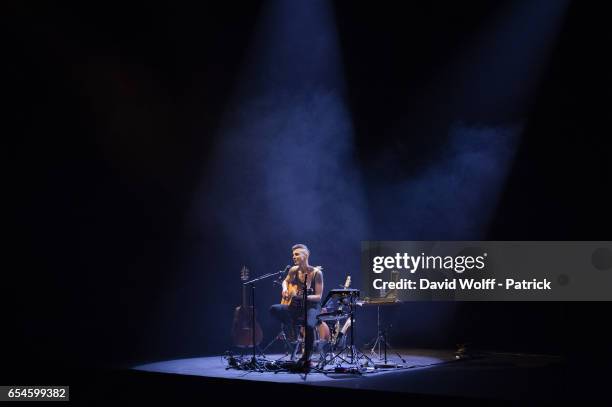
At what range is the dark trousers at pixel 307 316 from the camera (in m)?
6.99

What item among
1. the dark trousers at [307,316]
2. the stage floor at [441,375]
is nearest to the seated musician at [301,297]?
the dark trousers at [307,316]

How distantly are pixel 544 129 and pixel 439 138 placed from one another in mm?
1456

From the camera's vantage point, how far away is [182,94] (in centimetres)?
950

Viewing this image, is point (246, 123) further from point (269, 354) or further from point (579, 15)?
point (579, 15)

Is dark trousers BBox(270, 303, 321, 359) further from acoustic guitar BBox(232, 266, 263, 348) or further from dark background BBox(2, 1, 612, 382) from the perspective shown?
dark background BBox(2, 1, 612, 382)

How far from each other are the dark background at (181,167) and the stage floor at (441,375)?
98 centimetres

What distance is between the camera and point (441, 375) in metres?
6.73

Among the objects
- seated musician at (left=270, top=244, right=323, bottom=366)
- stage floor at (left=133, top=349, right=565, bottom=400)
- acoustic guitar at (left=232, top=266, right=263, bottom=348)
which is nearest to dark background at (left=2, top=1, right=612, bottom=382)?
stage floor at (left=133, top=349, right=565, bottom=400)

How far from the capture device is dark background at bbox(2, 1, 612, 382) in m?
8.50

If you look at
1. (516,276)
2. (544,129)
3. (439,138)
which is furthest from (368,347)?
(544,129)

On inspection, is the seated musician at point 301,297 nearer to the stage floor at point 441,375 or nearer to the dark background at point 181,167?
the stage floor at point 441,375

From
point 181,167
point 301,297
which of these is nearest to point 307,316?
point 301,297

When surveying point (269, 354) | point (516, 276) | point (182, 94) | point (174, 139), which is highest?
point (182, 94)

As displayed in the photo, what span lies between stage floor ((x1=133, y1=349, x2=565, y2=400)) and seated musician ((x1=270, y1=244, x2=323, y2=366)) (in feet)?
Answer: 1.47
